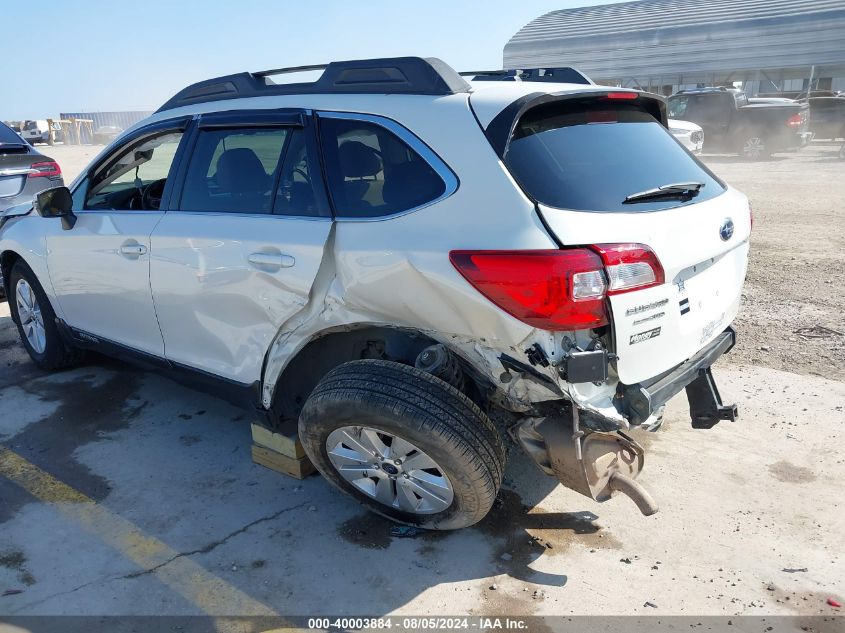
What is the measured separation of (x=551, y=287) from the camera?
239 cm

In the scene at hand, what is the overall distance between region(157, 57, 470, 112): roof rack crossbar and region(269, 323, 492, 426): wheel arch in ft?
3.35

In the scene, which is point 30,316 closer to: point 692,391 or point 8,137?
point 8,137

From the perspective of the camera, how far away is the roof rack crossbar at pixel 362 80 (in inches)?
115

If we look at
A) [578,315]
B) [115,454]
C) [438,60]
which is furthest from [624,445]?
[115,454]

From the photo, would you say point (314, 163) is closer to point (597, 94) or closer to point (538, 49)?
point (597, 94)

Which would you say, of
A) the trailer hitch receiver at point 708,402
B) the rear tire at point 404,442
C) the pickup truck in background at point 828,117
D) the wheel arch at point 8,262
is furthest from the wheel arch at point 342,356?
the pickup truck in background at point 828,117

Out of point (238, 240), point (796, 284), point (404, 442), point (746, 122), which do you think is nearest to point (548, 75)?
point (238, 240)

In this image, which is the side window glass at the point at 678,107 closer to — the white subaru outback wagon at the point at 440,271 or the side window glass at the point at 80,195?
the white subaru outback wagon at the point at 440,271

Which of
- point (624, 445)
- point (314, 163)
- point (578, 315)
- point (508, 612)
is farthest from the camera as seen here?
point (314, 163)

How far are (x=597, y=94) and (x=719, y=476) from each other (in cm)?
201

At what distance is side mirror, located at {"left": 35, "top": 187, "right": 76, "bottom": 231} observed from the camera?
3998mm

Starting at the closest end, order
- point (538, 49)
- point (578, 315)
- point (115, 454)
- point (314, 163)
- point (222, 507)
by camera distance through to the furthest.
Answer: point (578, 315) → point (314, 163) → point (222, 507) → point (115, 454) → point (538, 49)

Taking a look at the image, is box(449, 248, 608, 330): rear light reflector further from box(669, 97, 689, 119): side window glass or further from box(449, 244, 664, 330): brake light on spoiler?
box(669, 97, 689, 119): side window glass

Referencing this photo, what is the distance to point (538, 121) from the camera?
9.23ft
